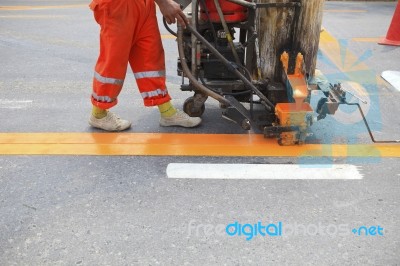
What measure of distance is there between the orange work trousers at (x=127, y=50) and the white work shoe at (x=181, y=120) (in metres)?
0.15

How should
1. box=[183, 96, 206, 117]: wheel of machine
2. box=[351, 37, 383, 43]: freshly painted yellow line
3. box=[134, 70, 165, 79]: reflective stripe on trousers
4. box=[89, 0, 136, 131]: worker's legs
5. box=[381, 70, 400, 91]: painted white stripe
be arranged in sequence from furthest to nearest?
box=[351, 37, 383, 43]: freshly painted yellow line < box=[381, 70, 400, 91]: painted white stripe < box=[183, 96, 206, 117]: wheel of machine < box=[134, 70, 165, 79]: reflective stripe on trousers < box=[89, 0, 136, 131]: worker's legs

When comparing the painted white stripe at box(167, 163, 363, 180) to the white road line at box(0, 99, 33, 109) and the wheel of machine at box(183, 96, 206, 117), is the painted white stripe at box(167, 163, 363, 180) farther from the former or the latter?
the white road line at box(0, 99, 33, 109)

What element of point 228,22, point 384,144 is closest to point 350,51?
point 384,144

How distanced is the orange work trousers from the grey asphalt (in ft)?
1.13

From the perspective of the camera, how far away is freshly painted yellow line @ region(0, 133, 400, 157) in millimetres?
2938

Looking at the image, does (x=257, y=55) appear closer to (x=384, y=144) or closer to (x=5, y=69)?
(x=384, y=144)

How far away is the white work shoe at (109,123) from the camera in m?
3.25

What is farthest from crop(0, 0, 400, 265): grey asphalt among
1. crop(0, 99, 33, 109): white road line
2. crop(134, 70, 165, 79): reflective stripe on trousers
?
crop(134, 70, 165, 79): reflective stripe on trousers

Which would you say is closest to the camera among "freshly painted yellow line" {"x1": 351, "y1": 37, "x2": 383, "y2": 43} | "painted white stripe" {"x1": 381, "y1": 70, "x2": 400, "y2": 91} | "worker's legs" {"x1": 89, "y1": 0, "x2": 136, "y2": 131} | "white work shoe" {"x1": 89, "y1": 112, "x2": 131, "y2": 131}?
"worker's legs" {"x1": 89, "y1": 0, "x2": 136, "y2": 131}

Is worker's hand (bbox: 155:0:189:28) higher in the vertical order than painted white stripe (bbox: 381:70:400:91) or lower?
higher

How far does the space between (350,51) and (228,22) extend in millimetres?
3331

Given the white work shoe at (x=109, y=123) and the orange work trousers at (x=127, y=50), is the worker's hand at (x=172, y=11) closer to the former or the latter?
the orange work trousers at (x=127, y=50)

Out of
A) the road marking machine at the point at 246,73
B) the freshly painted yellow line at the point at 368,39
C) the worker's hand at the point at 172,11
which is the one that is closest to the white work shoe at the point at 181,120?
the road marking machine at the point at 246,73

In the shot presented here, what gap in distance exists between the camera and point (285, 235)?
2148 mm
